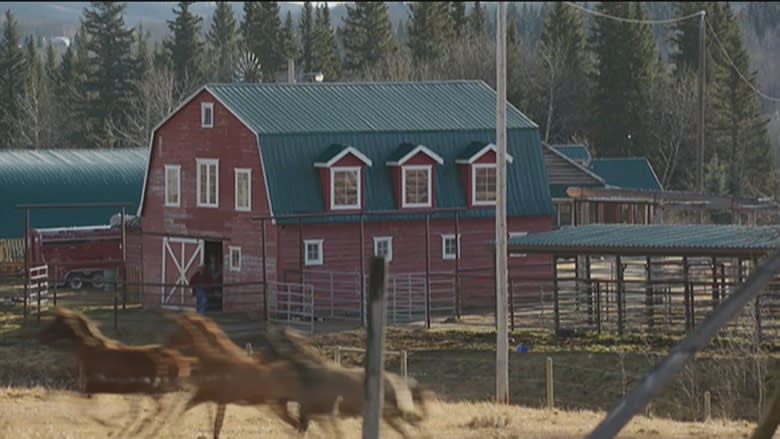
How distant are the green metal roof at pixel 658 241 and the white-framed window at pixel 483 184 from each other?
616 centimetres

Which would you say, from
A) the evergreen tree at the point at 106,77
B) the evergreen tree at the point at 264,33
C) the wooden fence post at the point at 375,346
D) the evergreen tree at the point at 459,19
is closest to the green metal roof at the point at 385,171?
the wooden fence post at the point at 375,346

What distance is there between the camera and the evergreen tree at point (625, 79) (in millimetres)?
83750

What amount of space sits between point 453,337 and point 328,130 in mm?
9019

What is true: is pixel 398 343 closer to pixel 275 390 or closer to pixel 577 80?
pixel 275 390

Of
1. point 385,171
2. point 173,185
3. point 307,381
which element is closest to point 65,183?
point 173,185

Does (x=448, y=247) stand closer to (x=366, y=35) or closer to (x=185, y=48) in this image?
(x=366, y=35)

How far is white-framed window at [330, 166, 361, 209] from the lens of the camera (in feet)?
143

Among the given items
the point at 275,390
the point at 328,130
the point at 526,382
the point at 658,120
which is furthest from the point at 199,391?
the point at 658,120

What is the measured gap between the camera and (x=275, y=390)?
11.8 meters

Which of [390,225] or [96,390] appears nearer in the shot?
[96,390]

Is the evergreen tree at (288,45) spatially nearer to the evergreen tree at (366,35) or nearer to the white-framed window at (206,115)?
the evergreen tree at (366,35)

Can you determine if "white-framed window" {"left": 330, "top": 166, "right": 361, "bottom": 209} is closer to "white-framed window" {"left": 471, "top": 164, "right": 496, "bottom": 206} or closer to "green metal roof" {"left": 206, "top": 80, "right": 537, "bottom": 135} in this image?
"green metal roof" {"left": 206, "top": 80, "right": 537, "bottom": 135}

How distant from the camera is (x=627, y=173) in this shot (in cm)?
7288

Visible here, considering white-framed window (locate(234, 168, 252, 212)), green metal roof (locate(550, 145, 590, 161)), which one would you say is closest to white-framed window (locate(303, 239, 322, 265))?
white-framed window (locate(234, 168, 252, 212))
